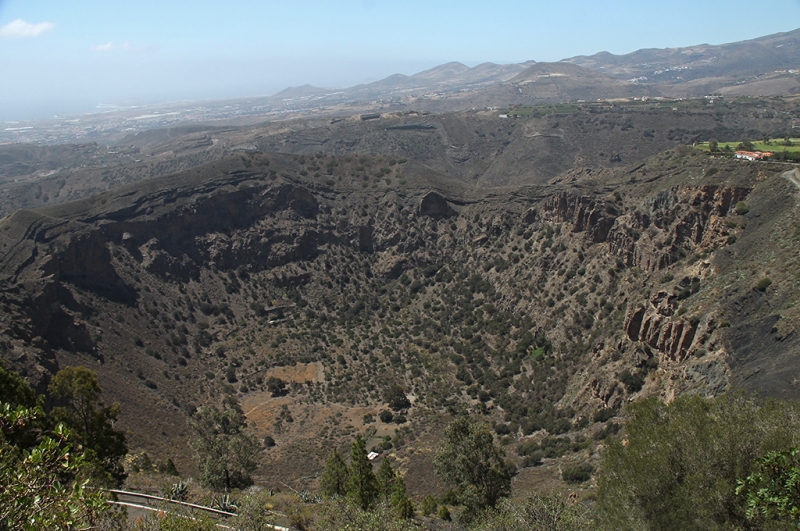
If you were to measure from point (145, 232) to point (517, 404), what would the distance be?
4573 cm

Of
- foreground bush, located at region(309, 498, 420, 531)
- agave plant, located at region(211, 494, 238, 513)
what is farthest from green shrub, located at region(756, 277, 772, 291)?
agave plant, located at region(211, 494, 238, 513)

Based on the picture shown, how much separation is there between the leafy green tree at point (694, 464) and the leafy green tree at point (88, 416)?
21.1 metres

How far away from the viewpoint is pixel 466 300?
56656mm

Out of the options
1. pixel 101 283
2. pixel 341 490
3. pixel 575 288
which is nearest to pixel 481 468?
pixel 341 490

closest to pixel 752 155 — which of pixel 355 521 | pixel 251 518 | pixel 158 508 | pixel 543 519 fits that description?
pixel 543 519

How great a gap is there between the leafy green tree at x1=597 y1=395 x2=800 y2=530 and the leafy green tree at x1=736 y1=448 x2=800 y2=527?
210 centimetres

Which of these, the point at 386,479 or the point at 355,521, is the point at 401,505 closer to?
the point at 386,479

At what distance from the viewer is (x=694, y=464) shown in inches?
559

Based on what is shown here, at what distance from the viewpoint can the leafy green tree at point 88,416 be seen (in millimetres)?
23766

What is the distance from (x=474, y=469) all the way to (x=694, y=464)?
13462mm

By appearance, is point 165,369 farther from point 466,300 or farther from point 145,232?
point 466,300

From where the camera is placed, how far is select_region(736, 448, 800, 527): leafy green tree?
9867mm

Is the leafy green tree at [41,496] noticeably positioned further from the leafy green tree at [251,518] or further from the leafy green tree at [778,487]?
the leafy green tree at [778,487]

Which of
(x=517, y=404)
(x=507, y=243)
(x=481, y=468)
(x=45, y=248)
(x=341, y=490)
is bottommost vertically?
(x=517, y=404)
